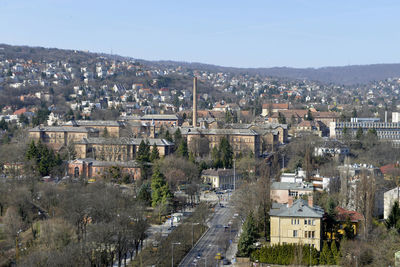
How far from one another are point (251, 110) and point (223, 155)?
131ft

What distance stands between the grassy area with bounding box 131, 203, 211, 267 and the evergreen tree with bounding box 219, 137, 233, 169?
1642 cm

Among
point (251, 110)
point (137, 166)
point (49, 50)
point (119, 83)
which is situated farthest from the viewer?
point (49, 50)

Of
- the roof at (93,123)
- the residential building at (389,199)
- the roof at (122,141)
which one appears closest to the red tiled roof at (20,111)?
the roof at (93,123)

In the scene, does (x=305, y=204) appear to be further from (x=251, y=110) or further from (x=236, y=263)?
(x=251, y=110)

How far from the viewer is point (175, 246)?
27172mm

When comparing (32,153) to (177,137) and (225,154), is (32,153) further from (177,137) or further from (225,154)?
(225,154)

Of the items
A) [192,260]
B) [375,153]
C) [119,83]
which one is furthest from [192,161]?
[119,83]

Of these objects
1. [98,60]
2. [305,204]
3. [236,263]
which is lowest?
[236,263]

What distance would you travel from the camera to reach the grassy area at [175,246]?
2541 cm

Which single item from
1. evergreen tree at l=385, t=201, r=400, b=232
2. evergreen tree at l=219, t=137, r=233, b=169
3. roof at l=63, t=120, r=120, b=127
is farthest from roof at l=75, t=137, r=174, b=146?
evergreen tree at l=385, t=201, r=400, b=232

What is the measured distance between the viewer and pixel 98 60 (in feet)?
504

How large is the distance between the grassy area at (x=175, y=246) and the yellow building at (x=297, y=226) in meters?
3.66

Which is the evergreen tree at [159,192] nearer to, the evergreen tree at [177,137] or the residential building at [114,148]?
the residential building at [114,148]

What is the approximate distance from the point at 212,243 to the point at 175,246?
2351 mm
